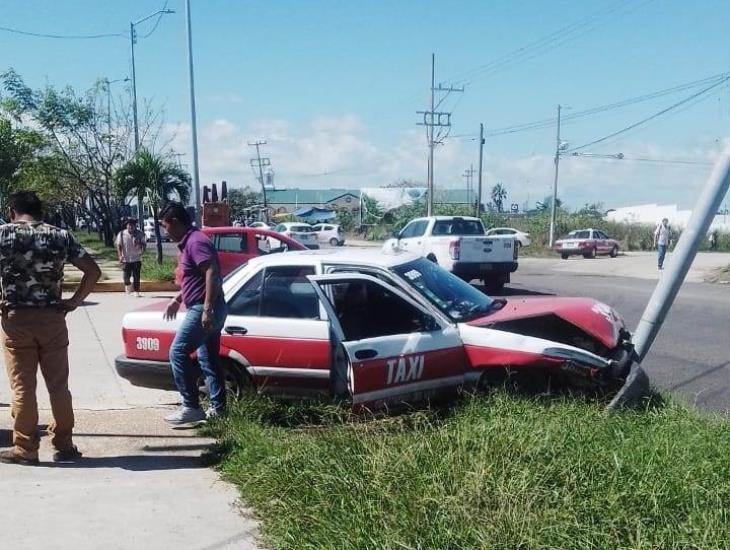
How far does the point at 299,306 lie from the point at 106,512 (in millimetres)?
2422

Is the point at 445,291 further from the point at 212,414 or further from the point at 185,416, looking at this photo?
the point at 185,416

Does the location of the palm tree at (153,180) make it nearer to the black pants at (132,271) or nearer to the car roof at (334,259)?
the black pants at (132,271)

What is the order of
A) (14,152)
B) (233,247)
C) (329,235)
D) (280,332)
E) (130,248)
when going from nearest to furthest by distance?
(280,332) < (130,248) < (233,247) < (14,152) < (329,235)

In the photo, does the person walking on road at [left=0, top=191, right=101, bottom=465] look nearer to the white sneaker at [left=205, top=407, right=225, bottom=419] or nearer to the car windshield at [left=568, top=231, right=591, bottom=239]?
the white sneaker at [left=205, top=407, right=225, bottom=419]

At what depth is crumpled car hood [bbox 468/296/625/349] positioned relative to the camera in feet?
20.4

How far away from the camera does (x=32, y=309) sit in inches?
193

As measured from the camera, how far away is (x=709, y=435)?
4.82 metres

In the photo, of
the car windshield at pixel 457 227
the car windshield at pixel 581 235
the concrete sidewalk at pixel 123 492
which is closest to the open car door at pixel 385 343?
the concrete sidewalk at pixel 123 492

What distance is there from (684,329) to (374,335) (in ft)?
24.0

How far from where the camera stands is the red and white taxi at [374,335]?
5.77m

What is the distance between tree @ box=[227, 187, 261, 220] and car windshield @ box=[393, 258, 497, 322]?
75140 mm

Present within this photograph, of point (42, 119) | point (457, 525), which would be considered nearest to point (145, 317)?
point (457, 525)

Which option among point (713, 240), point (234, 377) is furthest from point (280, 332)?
point (713, 240)

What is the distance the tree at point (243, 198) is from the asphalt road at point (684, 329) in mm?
63861
